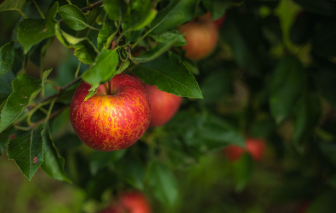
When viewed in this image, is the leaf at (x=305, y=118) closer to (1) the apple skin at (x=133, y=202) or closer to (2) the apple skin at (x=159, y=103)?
(2) the apple skin at (x=159, y=103)

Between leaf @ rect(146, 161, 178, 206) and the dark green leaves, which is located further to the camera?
leaf @ rect(146, 161, 178, 206)

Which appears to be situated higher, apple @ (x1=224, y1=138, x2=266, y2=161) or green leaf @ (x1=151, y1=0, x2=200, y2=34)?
green leaf @ (x1=151, y1=0, x2=200, y2=34)

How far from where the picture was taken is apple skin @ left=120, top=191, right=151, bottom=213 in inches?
40.7

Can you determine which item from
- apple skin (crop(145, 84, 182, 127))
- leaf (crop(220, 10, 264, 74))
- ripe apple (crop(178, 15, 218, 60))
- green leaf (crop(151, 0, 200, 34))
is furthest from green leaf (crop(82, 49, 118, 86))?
leaf (crop(220, 10, 264, 74))

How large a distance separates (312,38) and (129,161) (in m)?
0.62

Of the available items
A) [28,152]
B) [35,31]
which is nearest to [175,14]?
[35,31]

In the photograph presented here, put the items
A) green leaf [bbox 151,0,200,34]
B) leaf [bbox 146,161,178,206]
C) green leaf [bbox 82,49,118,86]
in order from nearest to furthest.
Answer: green leaf [bbox 82,49,118,86]
green leaf [bbox 151,0,200,34]
leaf [bbox 146,161,178,206]

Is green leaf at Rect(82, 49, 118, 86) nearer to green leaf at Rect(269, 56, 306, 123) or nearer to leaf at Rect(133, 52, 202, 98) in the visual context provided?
leaf at Rect(133, 52, 202, 98)

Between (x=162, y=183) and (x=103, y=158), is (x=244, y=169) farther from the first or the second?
(x=103, y=158)

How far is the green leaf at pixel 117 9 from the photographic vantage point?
0.35 m

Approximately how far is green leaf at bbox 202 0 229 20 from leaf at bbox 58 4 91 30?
0.24 metres

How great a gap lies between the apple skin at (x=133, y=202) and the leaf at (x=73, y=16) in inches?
31.4

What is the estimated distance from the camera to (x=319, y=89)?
80 centimetres

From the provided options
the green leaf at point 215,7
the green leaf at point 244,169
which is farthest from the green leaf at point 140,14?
the green leaf at point 244,169
